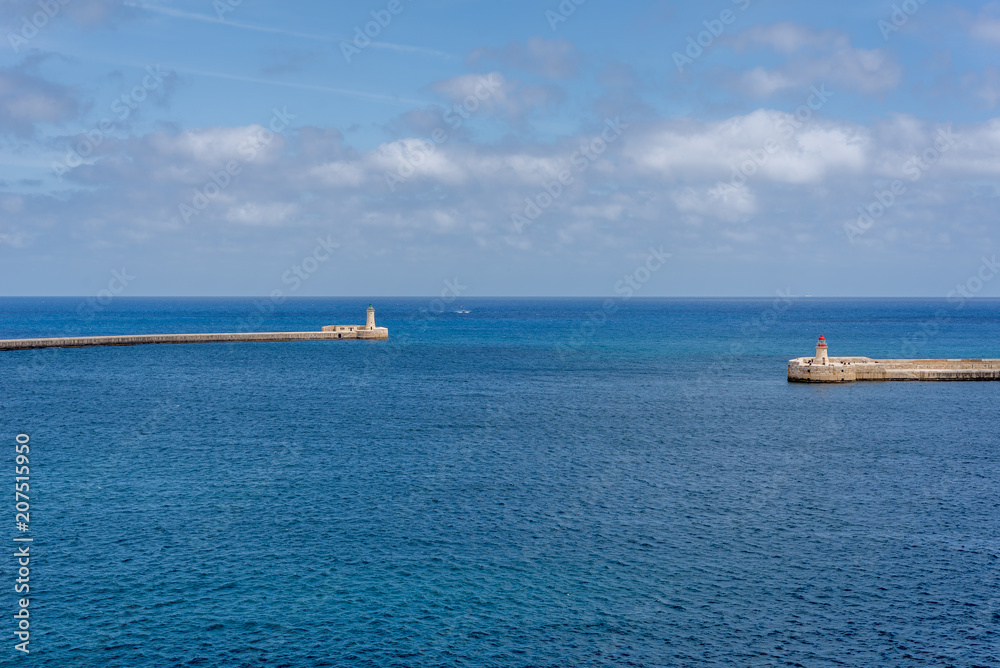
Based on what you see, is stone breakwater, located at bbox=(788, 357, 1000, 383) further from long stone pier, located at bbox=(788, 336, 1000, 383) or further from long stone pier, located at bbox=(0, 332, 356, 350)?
long stone pier, located at bbox=(0, 332, 356, 350)

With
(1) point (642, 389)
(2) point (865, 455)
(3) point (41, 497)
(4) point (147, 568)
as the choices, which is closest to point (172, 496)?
(3) point (41, 497)

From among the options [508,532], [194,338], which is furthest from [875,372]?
[194,338]

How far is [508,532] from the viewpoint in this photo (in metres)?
44.0

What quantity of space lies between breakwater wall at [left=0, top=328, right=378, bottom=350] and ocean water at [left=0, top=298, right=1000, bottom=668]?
64.6 m

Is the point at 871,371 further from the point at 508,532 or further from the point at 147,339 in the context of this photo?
the point at 147,339

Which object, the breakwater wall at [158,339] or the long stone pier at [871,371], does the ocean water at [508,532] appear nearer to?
the long stone pier at [871,371]

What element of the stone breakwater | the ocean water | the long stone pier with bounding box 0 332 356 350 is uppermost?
the long stone pier with bounding box 0 332 356 350

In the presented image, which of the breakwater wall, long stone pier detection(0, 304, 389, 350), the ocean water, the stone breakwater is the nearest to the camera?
the ocean water

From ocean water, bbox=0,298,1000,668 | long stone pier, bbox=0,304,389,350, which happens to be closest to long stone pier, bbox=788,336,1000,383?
ocean water, bbox=0,298,1000,668

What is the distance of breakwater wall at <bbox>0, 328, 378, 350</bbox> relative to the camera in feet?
475

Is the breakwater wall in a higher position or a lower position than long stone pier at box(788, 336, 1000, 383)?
higher

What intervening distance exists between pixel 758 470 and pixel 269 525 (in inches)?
1285

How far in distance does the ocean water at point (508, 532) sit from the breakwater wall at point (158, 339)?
6462 centimetres

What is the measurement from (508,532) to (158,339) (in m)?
137
